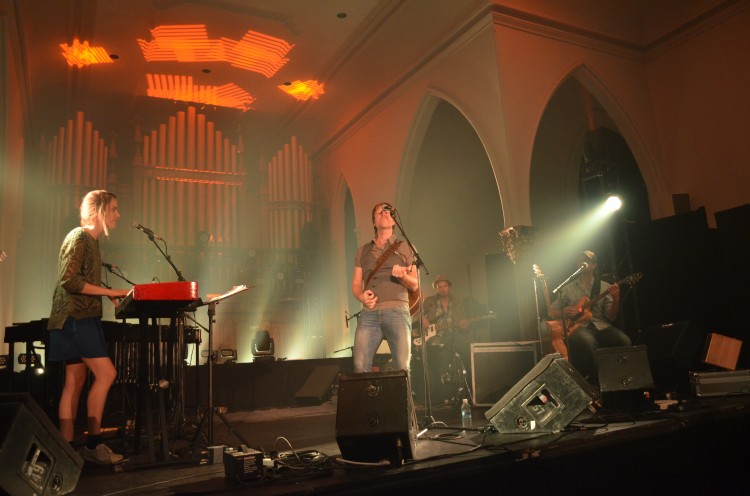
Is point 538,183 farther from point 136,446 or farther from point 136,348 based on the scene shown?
point 136,446

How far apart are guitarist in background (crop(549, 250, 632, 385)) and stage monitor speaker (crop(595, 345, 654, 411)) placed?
167 centimetres

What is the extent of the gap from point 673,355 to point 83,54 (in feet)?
29.0

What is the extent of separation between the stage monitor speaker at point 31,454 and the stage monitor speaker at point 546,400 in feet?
8.10

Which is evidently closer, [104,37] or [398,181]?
[104,37]

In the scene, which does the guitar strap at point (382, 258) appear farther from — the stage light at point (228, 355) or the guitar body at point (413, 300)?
the stage light at point (228, 355)

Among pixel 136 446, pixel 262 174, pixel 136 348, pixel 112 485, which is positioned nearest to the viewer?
pixel 112 485

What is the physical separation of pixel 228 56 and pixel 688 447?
802 cm

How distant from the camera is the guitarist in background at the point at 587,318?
5988 millimetres

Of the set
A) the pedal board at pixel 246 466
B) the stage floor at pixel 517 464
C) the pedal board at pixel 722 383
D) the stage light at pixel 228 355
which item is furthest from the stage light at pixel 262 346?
the pedal board at pixel 246 466

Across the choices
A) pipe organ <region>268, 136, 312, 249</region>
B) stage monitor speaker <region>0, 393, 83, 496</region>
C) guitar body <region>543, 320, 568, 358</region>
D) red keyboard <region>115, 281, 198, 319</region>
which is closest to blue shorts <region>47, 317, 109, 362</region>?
red keyboard <region>115, 281, 198, 319</region>

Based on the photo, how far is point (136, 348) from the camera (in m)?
5.17

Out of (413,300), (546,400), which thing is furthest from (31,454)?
(546,400)

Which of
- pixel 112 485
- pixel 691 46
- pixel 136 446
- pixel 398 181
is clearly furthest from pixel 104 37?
pixel 691 46

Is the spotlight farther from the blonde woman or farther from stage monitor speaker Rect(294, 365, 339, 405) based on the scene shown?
the blonde woman
